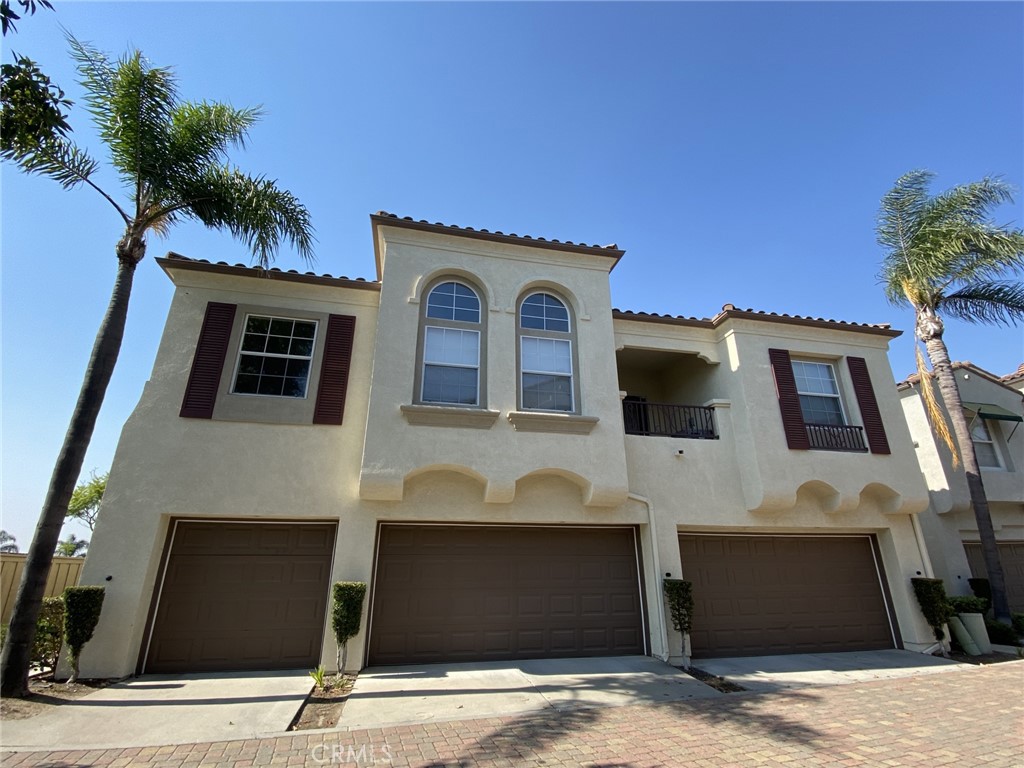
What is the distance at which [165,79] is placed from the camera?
8484 mm

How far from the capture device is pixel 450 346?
10047 mm

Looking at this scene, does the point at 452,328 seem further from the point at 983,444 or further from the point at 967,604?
the point at 983,444

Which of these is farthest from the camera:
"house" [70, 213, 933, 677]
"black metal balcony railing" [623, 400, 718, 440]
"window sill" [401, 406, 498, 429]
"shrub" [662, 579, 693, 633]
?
"black metal balcony railing" [623, 400, 718, 440]

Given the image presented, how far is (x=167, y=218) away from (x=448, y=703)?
9.48m

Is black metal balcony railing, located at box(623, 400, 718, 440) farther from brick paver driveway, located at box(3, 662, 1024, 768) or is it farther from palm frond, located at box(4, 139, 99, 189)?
palm frond, located at box(4, 139, 99, 189)

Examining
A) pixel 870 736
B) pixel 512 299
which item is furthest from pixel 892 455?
pixel 512 299

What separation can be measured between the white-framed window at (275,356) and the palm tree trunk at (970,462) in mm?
15010

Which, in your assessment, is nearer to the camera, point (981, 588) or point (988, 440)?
point (981, 588)

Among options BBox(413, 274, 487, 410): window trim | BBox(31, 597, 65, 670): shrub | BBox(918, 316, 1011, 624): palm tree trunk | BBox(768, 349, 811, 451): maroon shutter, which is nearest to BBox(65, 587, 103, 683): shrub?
BBox(31, 597, 65, 670): shrub

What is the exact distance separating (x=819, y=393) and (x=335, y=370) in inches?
444

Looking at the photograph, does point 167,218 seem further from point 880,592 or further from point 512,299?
point 880,592

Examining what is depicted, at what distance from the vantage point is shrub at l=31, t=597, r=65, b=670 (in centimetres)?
739

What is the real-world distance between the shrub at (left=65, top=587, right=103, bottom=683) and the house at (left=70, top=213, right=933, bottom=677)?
0.33 m

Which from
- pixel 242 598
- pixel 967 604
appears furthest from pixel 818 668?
pixel 242 598
